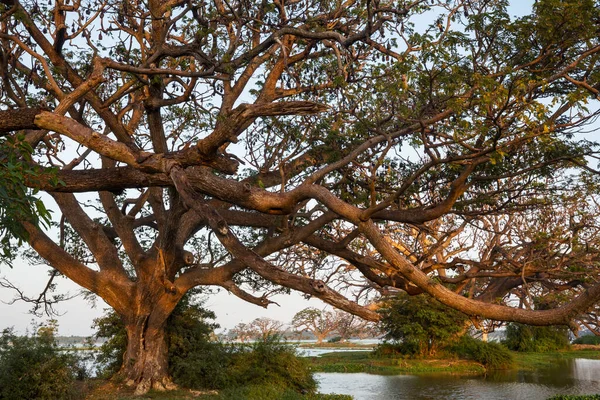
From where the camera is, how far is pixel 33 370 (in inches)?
470

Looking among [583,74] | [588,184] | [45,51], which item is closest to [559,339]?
[588,184]

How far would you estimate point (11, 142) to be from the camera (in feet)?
21.2

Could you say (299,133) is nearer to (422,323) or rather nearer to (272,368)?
(272,368)

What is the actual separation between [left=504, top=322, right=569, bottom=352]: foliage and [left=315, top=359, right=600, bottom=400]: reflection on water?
35.1 ft

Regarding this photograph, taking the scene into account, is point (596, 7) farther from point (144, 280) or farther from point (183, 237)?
point (144, 280)

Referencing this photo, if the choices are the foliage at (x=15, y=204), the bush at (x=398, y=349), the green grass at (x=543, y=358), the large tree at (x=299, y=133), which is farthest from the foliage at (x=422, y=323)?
the foliage at (x=15, y=204)

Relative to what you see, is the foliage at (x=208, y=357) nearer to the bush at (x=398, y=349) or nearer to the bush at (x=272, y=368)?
the bush at (x=272, y=368)

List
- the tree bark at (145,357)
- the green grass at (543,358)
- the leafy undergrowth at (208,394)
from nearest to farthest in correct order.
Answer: the leafy undergrowth at (208,394), the tree bark at (145,357), the green grass at (543,358)

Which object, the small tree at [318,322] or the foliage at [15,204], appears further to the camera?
the small tree at [318,322]

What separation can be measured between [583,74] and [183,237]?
9.12 metres

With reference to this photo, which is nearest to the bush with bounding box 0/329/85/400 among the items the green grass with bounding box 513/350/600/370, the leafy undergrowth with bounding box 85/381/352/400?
the leafy undergrowth with bounding box 85/381/352/400

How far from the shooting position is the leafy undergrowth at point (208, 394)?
12414mm

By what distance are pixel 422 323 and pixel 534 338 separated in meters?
13.4

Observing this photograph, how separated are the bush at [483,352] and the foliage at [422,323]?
88 cm
